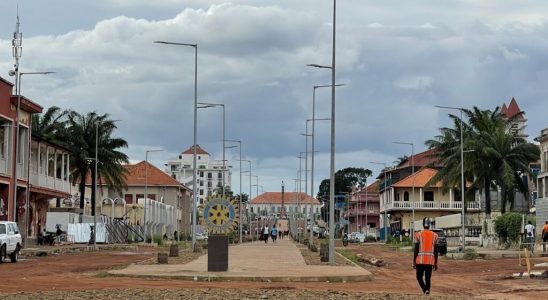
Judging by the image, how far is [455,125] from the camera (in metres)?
80.9

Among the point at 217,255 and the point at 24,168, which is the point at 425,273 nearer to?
the point at 217,255

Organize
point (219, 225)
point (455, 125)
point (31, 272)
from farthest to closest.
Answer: point (455, 125), point (31, 272), point (219, 225)

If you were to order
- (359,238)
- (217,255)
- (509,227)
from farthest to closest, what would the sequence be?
(359,238), (509,227), (217,255)

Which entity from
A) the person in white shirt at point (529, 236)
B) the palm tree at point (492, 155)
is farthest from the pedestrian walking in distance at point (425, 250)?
the palm tree at point (492, 155)

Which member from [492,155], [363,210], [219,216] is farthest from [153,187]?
[219,216]

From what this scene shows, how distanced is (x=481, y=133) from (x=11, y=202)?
3691 centimetres

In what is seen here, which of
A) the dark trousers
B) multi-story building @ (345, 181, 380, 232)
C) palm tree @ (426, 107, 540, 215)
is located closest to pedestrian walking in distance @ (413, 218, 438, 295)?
the dark trousers

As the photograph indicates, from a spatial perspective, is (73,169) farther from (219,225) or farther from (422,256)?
(422,256)

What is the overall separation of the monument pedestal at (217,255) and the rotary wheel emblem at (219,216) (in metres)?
0.38

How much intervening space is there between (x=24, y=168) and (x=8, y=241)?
2395cm

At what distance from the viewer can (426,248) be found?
19.8 metres

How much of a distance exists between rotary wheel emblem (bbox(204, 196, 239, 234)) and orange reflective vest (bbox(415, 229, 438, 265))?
9.24m

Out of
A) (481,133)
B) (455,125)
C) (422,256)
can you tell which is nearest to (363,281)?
(422,256)

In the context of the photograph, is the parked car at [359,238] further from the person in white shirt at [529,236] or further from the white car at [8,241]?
the white car at [8,241]
